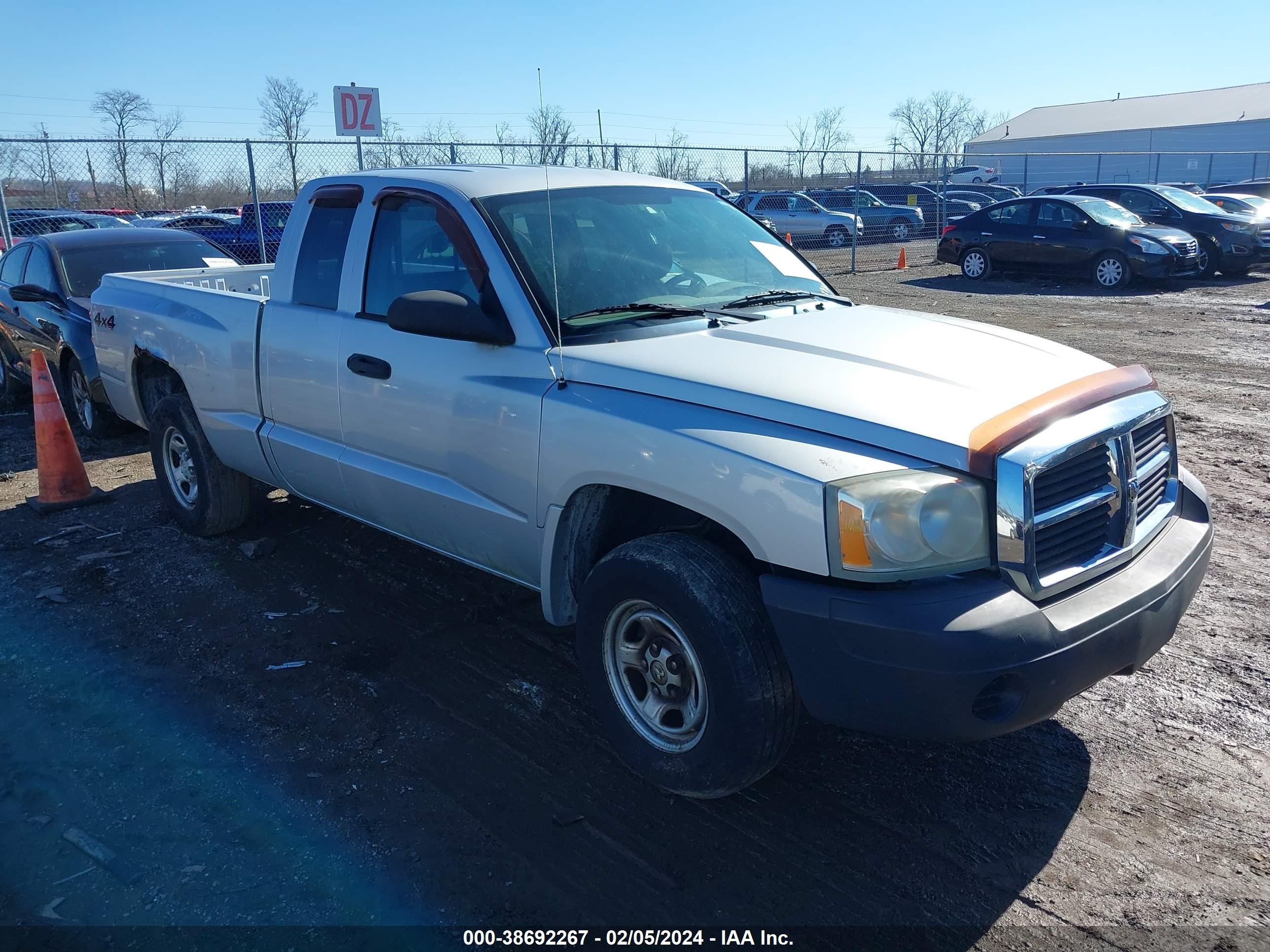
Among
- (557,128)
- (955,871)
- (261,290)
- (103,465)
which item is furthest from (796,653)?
(103,465)

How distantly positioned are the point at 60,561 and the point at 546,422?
147 inches

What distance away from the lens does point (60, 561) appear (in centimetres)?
562

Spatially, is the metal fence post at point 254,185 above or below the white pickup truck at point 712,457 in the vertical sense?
above

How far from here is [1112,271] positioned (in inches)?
680

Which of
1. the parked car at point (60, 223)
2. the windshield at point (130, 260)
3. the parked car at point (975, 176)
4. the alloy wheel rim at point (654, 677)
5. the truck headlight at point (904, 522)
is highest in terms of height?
the parked car at point (975, 176)

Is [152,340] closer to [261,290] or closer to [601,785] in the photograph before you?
[261,290]

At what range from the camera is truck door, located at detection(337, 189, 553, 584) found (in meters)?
3.60

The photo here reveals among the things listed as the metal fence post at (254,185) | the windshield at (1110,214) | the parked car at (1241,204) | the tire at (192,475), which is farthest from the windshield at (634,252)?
the parked car at (1241,204)

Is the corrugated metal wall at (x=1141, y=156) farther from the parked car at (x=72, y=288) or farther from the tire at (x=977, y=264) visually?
the parked car at (x=72, y=288)

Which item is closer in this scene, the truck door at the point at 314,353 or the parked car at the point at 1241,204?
the truck door at the point at 314,353

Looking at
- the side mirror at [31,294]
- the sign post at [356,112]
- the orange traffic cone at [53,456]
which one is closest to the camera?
the orange traffic cone at [53,456]

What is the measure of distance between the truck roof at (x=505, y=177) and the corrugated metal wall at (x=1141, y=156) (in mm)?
47816

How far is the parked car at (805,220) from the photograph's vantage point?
27.8m

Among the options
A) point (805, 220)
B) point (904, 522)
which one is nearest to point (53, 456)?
point (904, 522)
